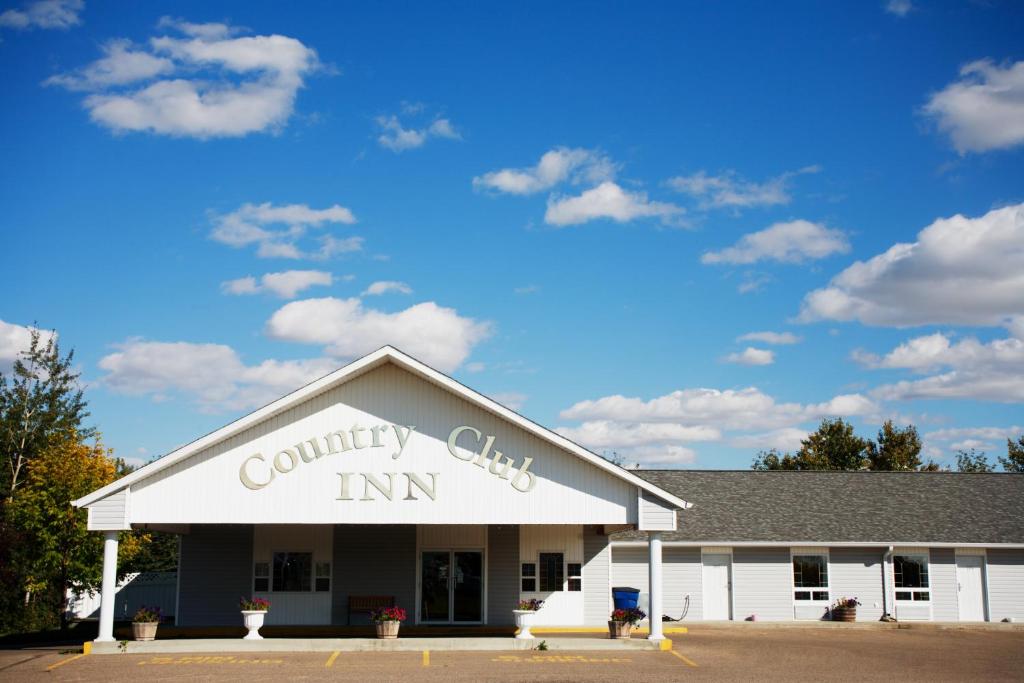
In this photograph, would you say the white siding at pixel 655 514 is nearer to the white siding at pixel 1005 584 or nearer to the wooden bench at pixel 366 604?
the wooden bench at pixel 366 604

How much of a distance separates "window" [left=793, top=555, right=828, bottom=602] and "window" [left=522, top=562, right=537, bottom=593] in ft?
27.1

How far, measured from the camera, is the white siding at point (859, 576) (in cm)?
3086

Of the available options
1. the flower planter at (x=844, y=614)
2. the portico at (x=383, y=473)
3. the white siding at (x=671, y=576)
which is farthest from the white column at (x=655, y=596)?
the flower planter at (x=844, y=614)

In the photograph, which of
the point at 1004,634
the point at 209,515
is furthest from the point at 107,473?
the point at 1004,634

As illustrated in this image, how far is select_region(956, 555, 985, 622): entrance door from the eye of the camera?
31.4m

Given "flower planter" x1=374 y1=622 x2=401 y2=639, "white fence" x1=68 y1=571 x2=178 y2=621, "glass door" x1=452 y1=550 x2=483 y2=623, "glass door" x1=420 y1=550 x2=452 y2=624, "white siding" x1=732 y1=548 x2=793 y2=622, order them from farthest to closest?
1. "white fence" x1=68 y1=571 x2=178 y2=621
2. "white siding" x1=732 y1=548 x2=793 y2=622
3. "glass door" x1=452 y1=550 x2=483 y2=623
4. "glass door" x1=420 y1=550 x2=452 y2=624
5. "flower planter" x1=374 y1=622 x2=401 y2=639

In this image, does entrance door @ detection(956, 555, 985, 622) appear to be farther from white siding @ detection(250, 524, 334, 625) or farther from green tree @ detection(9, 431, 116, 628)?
green tree @ detection(9, 431, 116, 628)

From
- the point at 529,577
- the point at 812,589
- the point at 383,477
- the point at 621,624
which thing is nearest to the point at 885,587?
the point at 812,589

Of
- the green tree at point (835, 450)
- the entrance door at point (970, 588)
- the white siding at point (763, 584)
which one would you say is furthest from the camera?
the green tree at point (835, 450)

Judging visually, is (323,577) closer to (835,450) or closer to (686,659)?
(686,659)

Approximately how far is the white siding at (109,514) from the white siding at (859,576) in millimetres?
20229

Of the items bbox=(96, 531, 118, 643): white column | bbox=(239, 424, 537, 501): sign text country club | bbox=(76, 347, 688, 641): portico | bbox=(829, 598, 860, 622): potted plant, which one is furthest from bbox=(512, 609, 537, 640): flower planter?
bbox=(829, 598, 860, 622): potted plant

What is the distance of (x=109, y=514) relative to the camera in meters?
22.2

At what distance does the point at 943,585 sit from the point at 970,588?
0.92 metres
